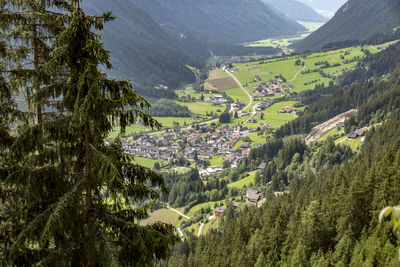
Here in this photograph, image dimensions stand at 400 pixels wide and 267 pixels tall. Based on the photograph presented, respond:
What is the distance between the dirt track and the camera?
502 ft

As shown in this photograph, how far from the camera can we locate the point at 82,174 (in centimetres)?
1139

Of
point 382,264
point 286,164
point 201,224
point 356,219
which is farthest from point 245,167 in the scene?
→ point 382,264

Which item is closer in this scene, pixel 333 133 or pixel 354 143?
pixel 354 143

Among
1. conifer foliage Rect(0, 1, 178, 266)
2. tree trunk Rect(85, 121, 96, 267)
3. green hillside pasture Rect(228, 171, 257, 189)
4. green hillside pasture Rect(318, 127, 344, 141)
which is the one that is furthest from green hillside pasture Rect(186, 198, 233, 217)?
tree trunk Rect(85, 121, 96, 267)

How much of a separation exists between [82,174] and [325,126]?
163783mm

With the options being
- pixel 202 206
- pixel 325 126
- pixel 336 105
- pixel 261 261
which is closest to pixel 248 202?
pixel 202 206

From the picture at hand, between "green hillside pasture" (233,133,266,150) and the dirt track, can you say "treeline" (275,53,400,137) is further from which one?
"green hillside pasture" (233,133,266,150)

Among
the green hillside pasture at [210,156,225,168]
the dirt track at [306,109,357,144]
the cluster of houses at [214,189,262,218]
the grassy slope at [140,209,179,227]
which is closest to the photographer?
the cluster of houses at [214,189,262,218]

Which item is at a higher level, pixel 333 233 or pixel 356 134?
pixel 356 134

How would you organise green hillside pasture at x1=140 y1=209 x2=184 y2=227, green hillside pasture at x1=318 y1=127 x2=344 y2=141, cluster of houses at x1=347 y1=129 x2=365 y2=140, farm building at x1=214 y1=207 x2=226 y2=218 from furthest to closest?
green hillside pasture at x1=318 y1=127 x2=344 y2=141
cluster of houses at x1=347 y1=129 x2=365 y2=140
green hillside pasture at x1=140 y1=209 x2=184 y2=227
farm building at x1=214 y1=207 x2=226 y2=218

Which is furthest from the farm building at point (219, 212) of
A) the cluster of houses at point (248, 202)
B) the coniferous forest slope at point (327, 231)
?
the coniferous forest slope at point (327, 231)

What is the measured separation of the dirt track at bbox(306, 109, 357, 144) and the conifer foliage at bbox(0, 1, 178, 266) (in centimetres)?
14955

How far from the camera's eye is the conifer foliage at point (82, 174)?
32.6 feet

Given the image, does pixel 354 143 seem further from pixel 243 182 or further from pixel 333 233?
pixel 333 233
